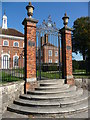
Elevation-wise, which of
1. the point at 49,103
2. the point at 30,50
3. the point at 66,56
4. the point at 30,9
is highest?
the point at 30,9

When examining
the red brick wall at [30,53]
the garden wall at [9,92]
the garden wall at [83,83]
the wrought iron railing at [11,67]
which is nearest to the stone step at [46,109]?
the garden wall at [9,92]

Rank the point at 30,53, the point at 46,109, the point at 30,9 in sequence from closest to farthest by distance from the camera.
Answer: the point at 46,109 → the point at 30,53 → the point at 30,9

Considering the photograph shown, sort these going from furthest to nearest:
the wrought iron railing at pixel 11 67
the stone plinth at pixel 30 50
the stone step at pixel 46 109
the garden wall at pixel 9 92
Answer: the stone plinth at pixel 30 50 < the wrought iron railing at pixel 11 67 < the garden wall at pixel 9 92 < the stone step at pixel 46 109

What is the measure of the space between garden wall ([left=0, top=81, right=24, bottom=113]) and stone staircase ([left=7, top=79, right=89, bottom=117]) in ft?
0.71

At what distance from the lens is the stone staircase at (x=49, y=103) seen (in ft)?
13.8

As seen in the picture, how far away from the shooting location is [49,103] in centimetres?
463

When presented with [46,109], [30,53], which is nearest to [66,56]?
[30,53]

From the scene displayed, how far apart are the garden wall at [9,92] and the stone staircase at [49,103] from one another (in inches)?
8.6

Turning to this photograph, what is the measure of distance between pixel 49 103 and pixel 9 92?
1.76 metres

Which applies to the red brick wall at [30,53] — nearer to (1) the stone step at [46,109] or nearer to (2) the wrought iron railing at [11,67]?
(2) the wrought iron railing at [11,67]

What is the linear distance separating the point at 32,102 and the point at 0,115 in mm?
1250

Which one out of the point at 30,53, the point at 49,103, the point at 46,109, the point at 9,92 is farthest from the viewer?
the point at 30,53

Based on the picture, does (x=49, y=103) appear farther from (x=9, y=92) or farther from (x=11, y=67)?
(x=11, y=67)

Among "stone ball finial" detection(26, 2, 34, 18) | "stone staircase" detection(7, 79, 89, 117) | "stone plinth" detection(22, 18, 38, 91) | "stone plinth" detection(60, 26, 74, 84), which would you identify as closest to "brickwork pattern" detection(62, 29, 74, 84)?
"stone plinth" detection(60, 26, 74, 84)
